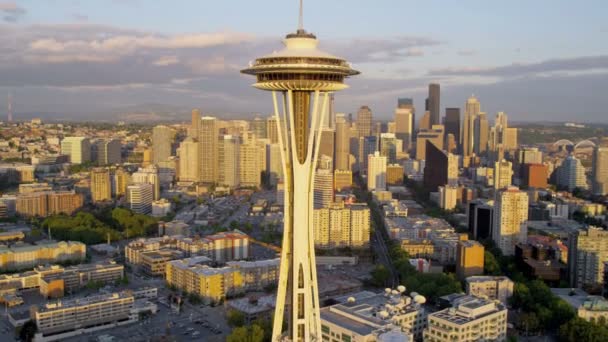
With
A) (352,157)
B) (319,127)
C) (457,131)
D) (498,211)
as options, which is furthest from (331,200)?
(457,131)

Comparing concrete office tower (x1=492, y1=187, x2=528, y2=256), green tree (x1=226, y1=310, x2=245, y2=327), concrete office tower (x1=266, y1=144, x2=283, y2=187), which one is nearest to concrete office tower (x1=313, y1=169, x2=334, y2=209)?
concrete office tower (x1=492, y1=187, x2=528, y2=256)

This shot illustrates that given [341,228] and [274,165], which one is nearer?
[341,228]

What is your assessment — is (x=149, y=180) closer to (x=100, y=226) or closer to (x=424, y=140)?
(x=100, y=226)

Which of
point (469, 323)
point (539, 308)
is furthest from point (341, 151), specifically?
point (469, 323)

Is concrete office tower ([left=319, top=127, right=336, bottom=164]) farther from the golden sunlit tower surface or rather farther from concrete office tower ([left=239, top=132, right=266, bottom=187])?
the golden sunlit tower surface

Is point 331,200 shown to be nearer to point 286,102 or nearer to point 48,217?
point 48,217

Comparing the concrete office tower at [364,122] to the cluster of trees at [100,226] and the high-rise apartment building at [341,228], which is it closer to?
the cluster of trees at [100,226]
